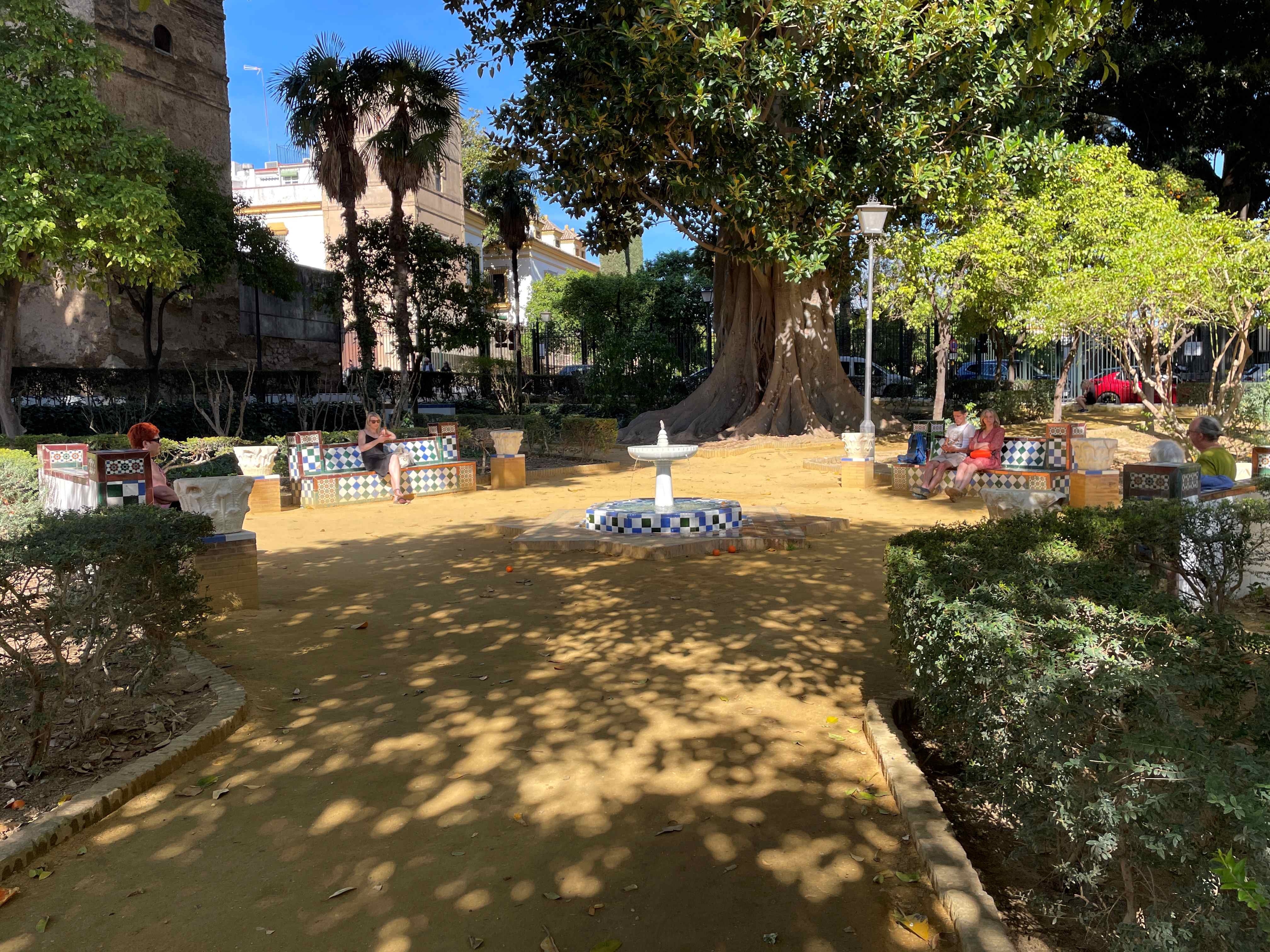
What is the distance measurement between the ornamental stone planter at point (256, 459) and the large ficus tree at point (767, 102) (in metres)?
8.17

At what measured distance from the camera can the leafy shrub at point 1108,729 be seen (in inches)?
75.2

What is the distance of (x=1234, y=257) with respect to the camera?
13.5 metres

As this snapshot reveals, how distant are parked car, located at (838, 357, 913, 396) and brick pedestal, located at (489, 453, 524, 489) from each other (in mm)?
15289

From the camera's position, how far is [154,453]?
826cm

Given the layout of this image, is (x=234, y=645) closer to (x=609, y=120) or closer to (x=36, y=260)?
(x=36, y=260)

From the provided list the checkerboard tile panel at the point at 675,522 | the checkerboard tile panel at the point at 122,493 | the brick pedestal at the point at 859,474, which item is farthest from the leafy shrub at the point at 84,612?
the brick pedestal at the point at 859,474

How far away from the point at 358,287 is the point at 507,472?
39.7ft

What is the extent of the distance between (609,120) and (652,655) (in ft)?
43.1

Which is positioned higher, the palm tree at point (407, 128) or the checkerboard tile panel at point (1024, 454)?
the palm tree at point (407, 128)

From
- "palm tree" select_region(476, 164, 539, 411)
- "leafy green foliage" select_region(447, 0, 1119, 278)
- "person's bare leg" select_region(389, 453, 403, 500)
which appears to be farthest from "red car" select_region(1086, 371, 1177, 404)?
"person's bare leg" select_region(389, 453, 403, 500)

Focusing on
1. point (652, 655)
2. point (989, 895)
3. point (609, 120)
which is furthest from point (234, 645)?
point (609, 120)

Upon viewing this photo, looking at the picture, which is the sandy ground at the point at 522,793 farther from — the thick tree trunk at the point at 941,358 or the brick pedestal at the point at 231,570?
the thick tree trunk at the point at 941,358

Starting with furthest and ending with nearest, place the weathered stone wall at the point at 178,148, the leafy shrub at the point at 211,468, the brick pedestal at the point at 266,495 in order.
A: the weathered stone wall at the point at 178,148
the brick pedestal at the point at 266,495
the leafy shrub at the point at 211,468

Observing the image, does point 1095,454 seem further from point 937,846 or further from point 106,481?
point 106,481
